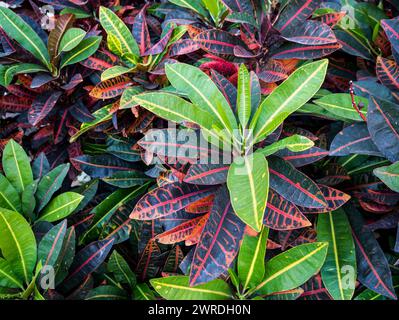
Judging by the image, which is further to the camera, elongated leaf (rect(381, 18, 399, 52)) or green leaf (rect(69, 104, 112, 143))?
green leaf (rect(69, 104, 112, 143))

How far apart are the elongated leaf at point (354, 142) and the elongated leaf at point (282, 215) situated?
0.65 feet

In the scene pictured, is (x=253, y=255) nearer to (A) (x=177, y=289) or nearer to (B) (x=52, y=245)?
(A) (x=177, y=289)

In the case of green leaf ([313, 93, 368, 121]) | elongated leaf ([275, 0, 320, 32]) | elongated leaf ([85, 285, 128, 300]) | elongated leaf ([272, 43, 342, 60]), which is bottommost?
elongated leaf ([85, 285, 128, 300])

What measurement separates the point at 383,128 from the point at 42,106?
104 centimetres

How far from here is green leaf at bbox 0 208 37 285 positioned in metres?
1.09

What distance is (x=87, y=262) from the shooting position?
4.08 feet

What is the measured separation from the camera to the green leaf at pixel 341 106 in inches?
44.7

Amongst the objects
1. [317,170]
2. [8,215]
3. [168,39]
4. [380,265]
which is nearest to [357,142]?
[317,170]

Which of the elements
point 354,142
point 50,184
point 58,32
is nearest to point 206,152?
point 354,142

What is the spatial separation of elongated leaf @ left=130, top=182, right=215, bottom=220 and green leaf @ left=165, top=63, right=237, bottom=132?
0.19m

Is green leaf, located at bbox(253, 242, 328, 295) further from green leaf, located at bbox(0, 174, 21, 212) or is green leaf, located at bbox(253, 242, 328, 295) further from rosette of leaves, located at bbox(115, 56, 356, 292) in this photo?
green leaf, located at bbox(0, 174, 21, 212)

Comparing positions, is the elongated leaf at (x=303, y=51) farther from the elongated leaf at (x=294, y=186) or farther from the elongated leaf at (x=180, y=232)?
the elongated leaf at (x=180, y=232)

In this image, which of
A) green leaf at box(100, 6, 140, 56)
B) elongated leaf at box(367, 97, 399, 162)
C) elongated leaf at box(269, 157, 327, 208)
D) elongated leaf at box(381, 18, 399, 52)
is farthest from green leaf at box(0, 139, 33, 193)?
elongated leaf at box(381, 18, 399, 52)

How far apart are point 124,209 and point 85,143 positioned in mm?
344
